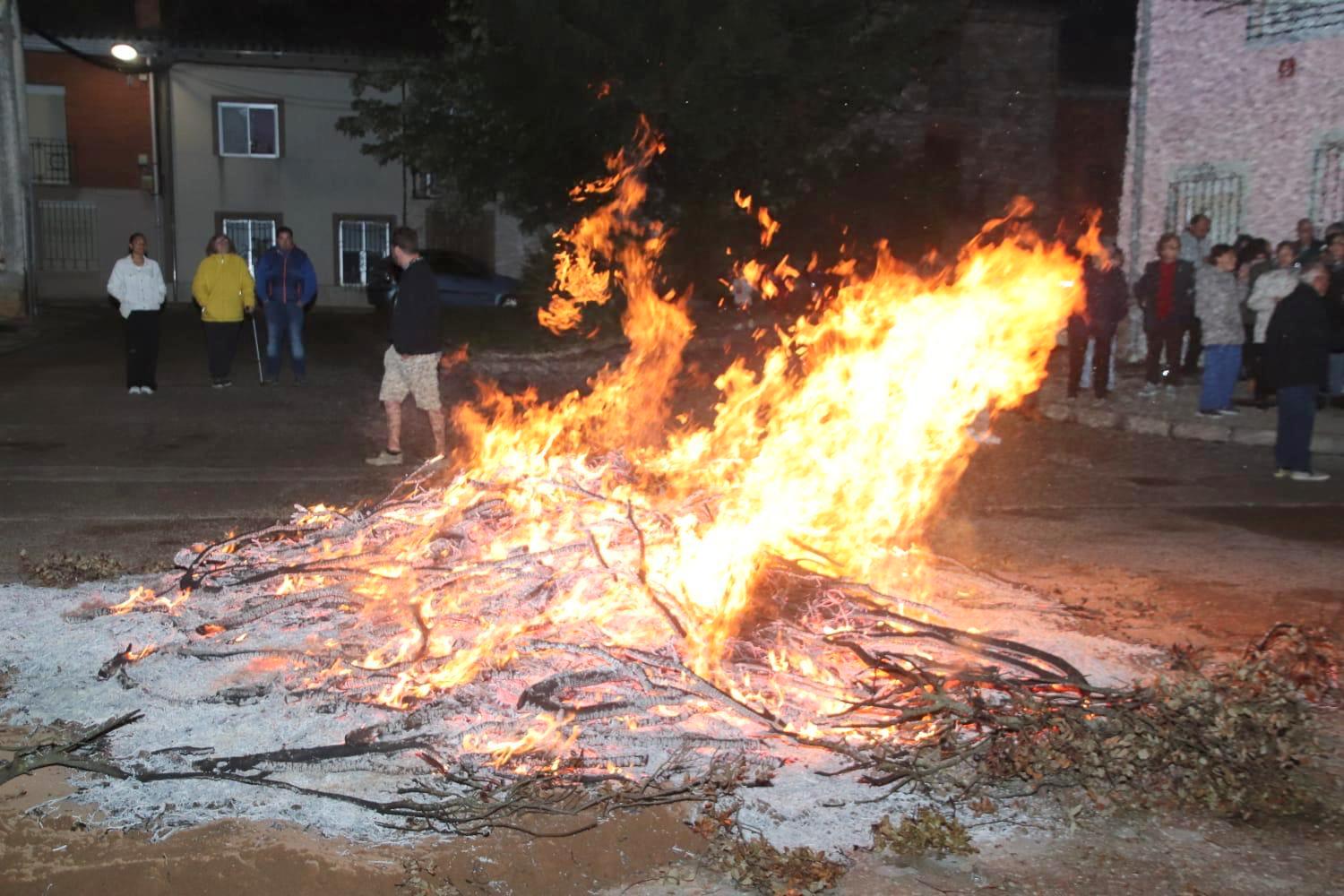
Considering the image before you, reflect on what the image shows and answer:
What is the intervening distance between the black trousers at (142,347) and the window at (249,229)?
20828mm

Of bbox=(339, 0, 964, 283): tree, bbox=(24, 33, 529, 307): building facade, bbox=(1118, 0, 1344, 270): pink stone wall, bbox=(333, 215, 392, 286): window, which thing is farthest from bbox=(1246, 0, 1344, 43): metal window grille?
bbox=(333, 215, 392, 286): window

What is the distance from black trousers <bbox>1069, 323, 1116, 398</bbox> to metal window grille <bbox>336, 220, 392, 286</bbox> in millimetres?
24872

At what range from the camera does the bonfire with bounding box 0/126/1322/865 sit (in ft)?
14.1

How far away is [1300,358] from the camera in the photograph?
32.3 ft

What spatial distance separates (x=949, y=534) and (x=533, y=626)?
3938 millimetres

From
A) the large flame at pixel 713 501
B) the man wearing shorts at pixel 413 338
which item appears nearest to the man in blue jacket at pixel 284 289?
the man wearing shorts at pixel 413 338

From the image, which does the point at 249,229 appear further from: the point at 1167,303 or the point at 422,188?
the point at 1167,303

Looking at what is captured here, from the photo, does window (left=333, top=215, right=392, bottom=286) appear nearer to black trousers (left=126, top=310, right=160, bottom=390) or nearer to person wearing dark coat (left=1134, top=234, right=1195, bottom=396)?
black trousers (left=126, top=310, right=160, bottom=390)

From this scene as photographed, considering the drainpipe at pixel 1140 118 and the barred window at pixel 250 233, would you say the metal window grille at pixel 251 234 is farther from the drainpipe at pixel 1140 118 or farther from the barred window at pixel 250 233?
the drainpipe at pixel 1140 118

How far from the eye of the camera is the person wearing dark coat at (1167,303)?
46.7 feet

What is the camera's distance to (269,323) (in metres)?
15.7

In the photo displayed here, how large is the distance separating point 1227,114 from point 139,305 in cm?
1379

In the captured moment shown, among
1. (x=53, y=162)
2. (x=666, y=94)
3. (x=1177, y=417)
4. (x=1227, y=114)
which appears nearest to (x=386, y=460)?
(x=1177, y=417)

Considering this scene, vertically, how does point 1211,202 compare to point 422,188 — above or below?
below
